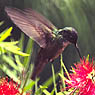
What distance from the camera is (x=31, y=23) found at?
40 cm

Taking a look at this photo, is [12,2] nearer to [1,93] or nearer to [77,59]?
[77,59]

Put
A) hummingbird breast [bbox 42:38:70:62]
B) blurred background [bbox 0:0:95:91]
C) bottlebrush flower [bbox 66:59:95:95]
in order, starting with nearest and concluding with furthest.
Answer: bottlebrush flower [bbox 66:59:95:95] → hummingbird breast [bbox 42:38:70:62] → blurred background [bbox 0:0:95:91]

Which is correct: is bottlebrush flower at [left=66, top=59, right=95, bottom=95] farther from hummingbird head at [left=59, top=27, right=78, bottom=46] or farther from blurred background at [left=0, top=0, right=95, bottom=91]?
blurred background at [left=0, top=0, right=95, bottom=91]

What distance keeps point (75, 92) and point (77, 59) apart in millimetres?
261

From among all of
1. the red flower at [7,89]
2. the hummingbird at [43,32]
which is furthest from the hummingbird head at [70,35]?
the red flower at [7,89]

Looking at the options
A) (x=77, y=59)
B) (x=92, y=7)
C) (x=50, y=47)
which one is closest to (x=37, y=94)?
(x=50, y=47)

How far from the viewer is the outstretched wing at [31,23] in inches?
14.9

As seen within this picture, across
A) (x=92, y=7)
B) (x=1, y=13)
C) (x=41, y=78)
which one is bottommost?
(x=41, y=78)

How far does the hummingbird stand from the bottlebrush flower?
0.27 feet

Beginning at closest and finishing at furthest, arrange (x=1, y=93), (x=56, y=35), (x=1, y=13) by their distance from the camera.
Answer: (x=1, y=93) → (x=56, y=35) → (x=1, y=13)

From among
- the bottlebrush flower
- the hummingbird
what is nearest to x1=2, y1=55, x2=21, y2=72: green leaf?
the hummingbird

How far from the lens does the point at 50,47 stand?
0.42m

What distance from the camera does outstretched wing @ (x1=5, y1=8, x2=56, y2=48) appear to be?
0.38 meters

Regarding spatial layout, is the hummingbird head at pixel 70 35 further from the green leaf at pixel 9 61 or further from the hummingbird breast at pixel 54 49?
the green leaf at pixel 9 61
